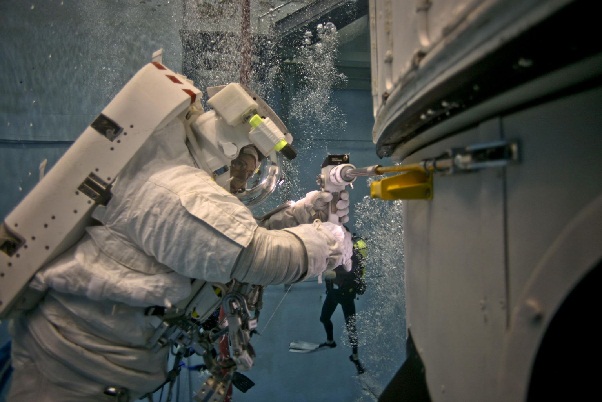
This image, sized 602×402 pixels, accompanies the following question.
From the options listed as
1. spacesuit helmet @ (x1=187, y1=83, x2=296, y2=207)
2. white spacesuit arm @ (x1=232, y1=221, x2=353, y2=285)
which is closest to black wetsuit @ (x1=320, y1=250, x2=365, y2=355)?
white spacesuit arm @ (x1=232, y1=221, x2=353, y2=285)

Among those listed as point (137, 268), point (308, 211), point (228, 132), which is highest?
point (228, 132)

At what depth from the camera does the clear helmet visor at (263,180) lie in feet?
6.68

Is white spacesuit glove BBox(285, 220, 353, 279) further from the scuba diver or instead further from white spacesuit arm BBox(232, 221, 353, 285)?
the scuba diver

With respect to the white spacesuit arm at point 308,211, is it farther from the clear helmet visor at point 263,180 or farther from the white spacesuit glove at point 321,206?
the clear helmet visor at point 263,180

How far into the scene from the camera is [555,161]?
54 centimetres

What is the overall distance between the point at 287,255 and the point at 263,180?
2.22 feet

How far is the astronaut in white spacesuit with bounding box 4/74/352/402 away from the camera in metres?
1.33

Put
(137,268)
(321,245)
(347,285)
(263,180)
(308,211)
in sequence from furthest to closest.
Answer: (347,285) < (308,211) < (263,180) < (321,245) < (137,268)

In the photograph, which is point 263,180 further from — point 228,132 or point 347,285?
point 347,285

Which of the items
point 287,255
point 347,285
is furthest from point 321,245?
point 347,285

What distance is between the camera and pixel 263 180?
6.73ft

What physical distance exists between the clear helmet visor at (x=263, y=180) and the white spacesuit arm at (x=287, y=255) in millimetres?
439

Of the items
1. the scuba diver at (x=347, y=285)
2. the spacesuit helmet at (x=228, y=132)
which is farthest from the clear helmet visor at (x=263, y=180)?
the scuba diver at (x=347, y=285)

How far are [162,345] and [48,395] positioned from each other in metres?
0.45
